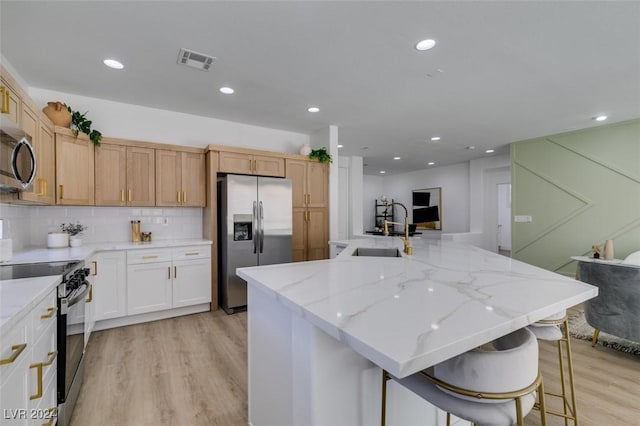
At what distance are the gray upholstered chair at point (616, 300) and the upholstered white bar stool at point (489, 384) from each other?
88.5 inches

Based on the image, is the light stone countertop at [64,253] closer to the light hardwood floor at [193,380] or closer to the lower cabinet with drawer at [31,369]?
the light hardwood floor at [193,380]

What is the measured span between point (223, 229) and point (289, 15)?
8.61ft

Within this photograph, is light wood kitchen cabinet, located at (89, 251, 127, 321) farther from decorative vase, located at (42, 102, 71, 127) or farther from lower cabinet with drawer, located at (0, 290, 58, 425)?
lower cabinet with drawer, located at (0, 290, 58, 425)

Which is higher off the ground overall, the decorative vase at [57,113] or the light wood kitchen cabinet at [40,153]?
the decorative vase at [57,113]

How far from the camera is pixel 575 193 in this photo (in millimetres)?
4980

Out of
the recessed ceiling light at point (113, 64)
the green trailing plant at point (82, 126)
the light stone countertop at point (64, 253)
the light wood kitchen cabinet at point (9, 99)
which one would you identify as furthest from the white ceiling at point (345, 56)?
the light stone countertop at point (64, 253)

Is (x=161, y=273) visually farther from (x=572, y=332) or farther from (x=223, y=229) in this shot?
(x=572, y=332)

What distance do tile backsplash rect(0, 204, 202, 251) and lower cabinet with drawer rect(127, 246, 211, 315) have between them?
0.58m

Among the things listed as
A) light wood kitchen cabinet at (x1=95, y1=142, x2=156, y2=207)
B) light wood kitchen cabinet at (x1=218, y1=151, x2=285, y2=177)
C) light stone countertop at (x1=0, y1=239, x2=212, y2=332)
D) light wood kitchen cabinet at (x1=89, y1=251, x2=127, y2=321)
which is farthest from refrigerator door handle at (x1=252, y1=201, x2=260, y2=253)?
light stone countertop at (x1=0, y1=239, x2=212, y2=332)

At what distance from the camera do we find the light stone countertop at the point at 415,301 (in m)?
0.81

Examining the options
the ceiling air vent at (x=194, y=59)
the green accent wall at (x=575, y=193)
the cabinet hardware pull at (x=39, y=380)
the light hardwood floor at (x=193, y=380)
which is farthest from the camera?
the green accent wall at (x=575, y=193)

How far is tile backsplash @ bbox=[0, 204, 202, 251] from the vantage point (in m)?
2.92

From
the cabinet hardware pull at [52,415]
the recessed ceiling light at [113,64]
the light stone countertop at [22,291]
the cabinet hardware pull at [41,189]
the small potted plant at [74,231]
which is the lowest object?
the cabinet hardware pull at [52,415]

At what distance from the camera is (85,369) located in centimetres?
241
